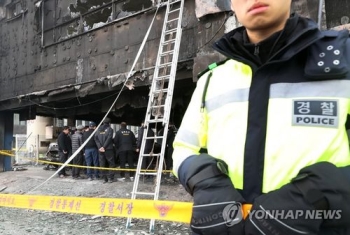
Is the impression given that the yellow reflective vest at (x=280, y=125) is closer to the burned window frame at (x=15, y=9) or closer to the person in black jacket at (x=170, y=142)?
the person in black jacket at (x=170, y=142)

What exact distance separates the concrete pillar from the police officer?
44.1 feet

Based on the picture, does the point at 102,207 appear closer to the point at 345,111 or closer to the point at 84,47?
the point at 345,111

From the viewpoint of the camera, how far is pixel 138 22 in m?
7.65

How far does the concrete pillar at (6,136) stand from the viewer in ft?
43.4

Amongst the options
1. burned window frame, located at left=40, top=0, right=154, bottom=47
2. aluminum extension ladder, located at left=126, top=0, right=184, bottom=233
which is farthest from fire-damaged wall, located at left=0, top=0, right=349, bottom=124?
aluminum extension ladder, located at left=126, top=0, right=184, bottom=233

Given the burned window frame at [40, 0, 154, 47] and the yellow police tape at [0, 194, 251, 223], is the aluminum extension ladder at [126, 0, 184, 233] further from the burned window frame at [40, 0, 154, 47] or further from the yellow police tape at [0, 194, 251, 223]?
the yellow police tape at [0, 194, 251, 223]

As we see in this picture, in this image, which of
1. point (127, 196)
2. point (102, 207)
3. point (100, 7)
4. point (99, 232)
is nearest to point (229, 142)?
point (102, 207)

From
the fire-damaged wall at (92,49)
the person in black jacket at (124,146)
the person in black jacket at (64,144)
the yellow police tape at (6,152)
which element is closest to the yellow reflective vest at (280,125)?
the fire-damaged wall at (92,49)

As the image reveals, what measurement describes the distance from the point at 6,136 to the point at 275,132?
13963mm

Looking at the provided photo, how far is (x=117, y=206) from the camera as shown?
438 centimetres

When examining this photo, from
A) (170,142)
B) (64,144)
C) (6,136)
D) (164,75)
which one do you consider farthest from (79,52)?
(6,136)

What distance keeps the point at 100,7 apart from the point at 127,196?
181 inches

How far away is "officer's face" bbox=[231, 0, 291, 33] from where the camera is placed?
4.27 feet

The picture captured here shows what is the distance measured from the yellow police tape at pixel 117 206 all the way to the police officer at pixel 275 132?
2.21m
